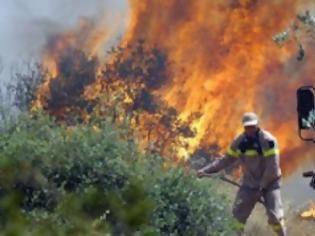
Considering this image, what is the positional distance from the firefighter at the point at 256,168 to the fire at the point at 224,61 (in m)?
7.87

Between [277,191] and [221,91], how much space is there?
352 inches

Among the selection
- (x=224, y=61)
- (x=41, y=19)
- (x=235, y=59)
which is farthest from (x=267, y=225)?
(x=41, y=19)

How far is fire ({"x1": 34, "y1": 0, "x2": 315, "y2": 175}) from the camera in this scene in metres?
18.0

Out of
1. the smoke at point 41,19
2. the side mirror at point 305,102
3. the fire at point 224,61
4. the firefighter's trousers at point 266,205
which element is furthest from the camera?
the smoke at point 41,19

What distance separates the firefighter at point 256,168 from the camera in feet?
30.1

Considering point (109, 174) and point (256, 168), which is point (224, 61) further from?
point (109, 174)

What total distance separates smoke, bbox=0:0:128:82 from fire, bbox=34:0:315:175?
554mm

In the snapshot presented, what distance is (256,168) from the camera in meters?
9.42

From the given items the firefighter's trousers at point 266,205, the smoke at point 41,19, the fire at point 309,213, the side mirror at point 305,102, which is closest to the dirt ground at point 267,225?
the fire at point 309,213

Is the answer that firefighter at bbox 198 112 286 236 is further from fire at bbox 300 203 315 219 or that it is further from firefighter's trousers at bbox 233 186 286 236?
fire at bbox 300 203 315 219

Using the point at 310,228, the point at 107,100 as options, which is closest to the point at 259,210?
the point at 310,228

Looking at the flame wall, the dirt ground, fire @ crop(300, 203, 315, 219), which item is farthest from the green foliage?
the flame wall

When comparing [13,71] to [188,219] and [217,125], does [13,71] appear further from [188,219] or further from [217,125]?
[188,219]

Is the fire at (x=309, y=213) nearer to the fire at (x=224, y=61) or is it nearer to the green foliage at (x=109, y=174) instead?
the fire at (x=224, y=61)
